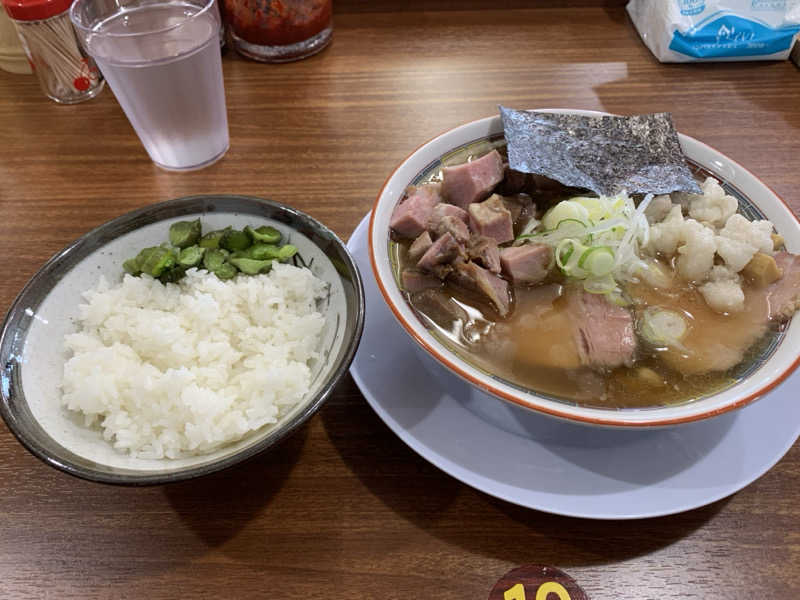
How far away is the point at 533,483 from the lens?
115cm

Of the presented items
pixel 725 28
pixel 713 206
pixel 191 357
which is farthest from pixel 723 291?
pixel 725 28

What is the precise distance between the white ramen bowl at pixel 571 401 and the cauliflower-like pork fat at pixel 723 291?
0.38ft

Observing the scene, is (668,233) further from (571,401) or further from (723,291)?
(571,401)

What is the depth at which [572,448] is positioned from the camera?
1.22 m

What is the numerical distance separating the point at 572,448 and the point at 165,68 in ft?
5.19

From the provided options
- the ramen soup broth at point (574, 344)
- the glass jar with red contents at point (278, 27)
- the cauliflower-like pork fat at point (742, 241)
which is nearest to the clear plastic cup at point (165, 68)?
the glass jar with red contents at point (278, 27)

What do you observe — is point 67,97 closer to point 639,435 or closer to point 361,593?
point 361,593

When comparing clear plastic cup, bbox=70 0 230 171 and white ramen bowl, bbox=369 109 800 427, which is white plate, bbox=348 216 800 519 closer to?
white ramen bowl, bbox=369 109 800 427

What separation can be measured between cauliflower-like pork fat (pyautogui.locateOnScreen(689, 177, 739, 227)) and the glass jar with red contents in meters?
1.73

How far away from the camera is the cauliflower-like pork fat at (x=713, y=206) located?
1.43 meters

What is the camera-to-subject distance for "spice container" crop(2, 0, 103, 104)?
6.55ft

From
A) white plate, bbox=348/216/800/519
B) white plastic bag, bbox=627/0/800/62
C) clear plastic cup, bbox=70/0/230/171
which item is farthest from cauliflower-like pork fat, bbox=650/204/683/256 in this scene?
clear plastic cup, bbox=70/0/230/171

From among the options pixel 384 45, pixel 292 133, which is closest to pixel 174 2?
pixel 292 133

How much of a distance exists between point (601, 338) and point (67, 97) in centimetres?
224
